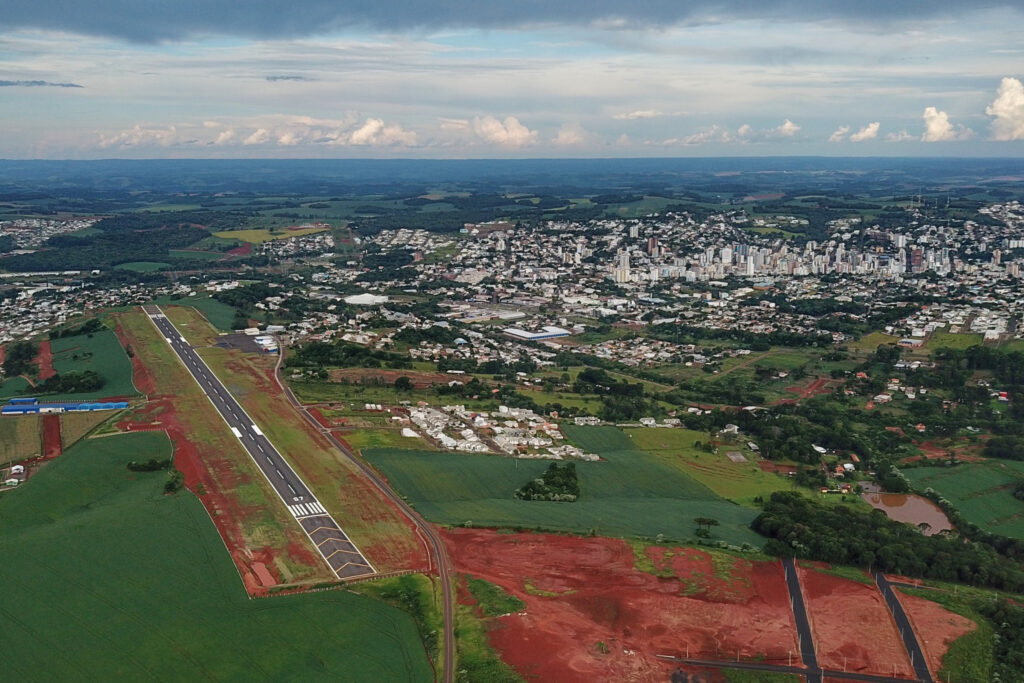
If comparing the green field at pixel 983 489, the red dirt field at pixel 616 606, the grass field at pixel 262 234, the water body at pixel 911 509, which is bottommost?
the water body at pixel 911 509

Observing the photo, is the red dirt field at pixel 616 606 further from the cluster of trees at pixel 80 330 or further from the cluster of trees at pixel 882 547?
the cluster of trees at pixel 80 330

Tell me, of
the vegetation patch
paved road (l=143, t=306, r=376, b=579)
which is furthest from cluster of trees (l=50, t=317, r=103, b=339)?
the vegetation patch

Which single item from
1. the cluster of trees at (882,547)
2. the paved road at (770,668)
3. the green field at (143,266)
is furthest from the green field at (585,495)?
the green field at (143,266)

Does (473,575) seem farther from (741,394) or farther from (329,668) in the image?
(741,394)

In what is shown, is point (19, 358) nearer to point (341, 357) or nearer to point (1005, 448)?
point (341, 357)

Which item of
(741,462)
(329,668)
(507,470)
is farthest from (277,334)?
(329,668)
